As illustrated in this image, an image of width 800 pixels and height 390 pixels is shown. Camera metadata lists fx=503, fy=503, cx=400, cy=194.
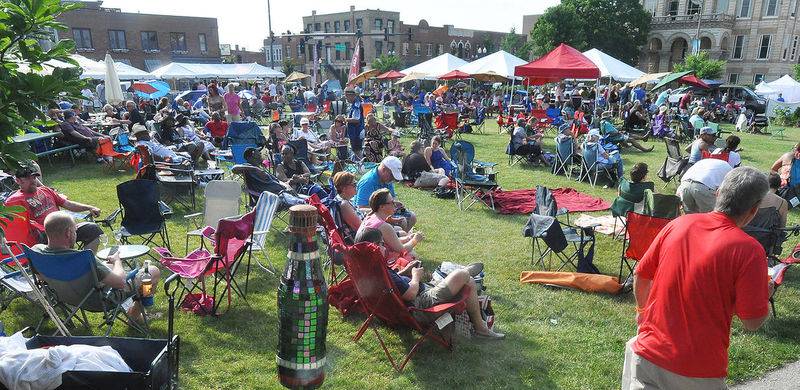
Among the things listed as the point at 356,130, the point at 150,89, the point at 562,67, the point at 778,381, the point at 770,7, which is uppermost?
the point at 770,7

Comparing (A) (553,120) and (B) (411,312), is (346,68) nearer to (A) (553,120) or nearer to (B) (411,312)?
(A) (553,120)

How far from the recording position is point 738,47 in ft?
149

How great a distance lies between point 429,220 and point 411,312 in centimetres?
387

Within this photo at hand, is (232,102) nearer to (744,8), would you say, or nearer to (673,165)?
(673,165)

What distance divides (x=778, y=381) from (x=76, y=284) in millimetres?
5365

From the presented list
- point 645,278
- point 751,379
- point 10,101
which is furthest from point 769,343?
point 10,101

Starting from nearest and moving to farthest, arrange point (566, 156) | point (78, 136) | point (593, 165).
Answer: point (593, 165), point (566, 156), point (78, 136)

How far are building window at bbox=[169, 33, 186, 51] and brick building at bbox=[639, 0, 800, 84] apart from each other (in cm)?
4592

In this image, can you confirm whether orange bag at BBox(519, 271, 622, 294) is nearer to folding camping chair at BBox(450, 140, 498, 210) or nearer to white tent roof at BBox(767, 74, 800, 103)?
folding camping chair at BBox(450, 140, 498, 210)

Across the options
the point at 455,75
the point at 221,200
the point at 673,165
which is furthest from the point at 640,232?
the point at 455,75

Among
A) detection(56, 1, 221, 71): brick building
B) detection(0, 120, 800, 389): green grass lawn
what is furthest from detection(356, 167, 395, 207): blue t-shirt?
detection(56, 1, 221, 71): brick building

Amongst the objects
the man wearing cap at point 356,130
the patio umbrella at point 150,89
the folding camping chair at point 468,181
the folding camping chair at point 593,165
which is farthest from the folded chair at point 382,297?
the patio umbrella at point 150,89

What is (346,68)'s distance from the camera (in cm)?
7038

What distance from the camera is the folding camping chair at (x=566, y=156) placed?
35.1ft
